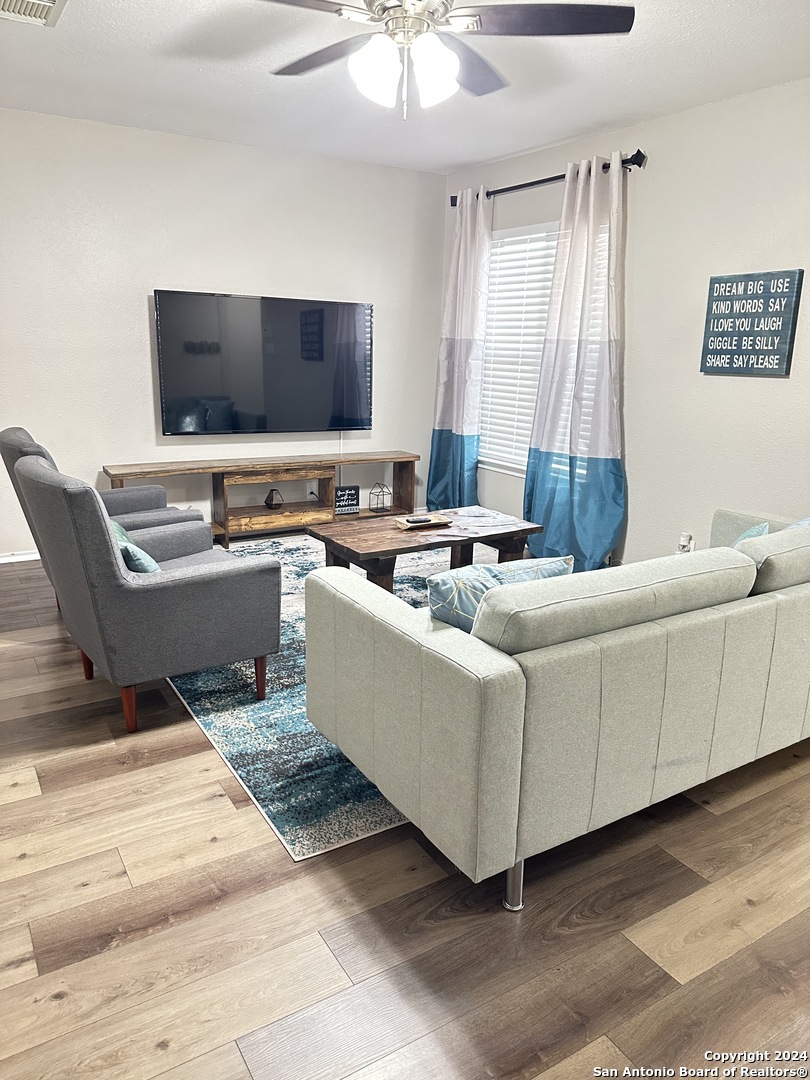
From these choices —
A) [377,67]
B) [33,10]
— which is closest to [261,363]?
[33,10]

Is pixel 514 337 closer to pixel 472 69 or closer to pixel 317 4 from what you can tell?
pixel 472 69

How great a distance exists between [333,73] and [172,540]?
2.34 m

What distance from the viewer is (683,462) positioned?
430 centimetres

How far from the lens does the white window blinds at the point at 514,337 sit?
17.1ft

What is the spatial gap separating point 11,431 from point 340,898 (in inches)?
103

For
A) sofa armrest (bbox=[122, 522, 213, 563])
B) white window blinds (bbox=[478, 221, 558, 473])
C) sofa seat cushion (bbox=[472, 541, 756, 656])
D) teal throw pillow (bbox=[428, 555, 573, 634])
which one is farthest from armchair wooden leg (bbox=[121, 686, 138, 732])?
white window blinds (bbox=[478, 221, 558, 473])

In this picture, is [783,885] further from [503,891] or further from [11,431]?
[11,431]

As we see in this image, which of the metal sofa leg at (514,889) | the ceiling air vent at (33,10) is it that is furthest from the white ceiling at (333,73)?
the metal sofa leg at (514,889)

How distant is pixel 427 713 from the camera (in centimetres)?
185

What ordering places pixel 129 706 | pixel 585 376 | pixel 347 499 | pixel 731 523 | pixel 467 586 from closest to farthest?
1. pixel 467 586
2. pixel 129 706
3. pixel 731 523
4. pixel 585 376
5. pixel 347 499

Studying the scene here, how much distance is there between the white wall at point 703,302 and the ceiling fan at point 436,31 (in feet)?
5.15

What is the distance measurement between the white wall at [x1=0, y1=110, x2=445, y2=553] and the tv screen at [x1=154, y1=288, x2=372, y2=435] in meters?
0.13

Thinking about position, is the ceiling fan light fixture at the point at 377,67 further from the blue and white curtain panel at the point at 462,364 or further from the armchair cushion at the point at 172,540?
the blue and white curtain panel at the point at 462,364

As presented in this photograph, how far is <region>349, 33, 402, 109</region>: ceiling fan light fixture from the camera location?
8.84 ft
